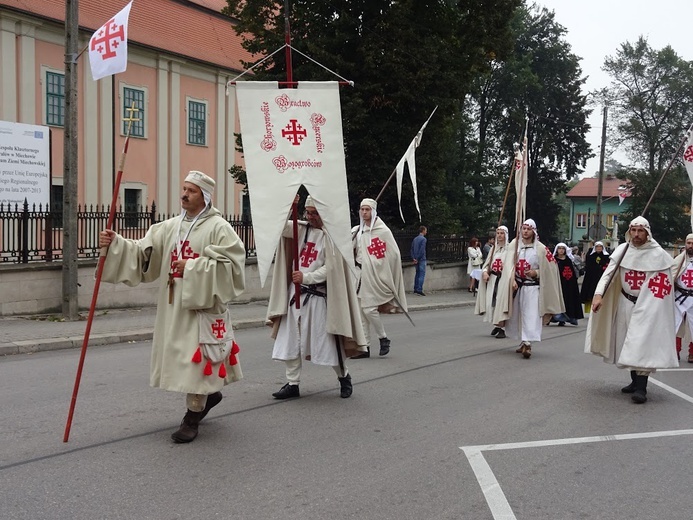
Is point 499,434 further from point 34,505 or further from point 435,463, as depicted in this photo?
point 34,505

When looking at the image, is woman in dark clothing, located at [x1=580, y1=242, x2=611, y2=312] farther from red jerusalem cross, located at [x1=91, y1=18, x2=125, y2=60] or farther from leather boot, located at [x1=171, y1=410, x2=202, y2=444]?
leather boot, located at [x1=171, y1=410, x2=202, y2=444]

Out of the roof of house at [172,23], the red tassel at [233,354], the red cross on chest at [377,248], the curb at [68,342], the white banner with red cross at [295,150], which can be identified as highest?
the roof of house at [172,23]

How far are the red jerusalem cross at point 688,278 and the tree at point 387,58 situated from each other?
12.4 metres

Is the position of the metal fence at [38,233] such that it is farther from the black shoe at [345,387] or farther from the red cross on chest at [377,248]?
the black shoe at [345,387]

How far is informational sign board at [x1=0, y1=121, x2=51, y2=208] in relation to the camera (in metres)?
15.3

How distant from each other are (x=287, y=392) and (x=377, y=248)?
3910 millimetres

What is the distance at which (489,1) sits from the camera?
24.8 meters

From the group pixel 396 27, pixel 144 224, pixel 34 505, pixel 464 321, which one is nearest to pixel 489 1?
pixel 396 27

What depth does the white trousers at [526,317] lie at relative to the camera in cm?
1115

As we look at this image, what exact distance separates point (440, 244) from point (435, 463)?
2210 cm

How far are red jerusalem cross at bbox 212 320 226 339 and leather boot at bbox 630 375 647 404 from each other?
4.42 metres

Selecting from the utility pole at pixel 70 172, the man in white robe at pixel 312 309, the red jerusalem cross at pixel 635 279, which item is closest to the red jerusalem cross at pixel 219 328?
the man in white robe at pixel 312 309

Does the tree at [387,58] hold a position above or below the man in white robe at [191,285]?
above

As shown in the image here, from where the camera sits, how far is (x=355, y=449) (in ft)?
19.2
